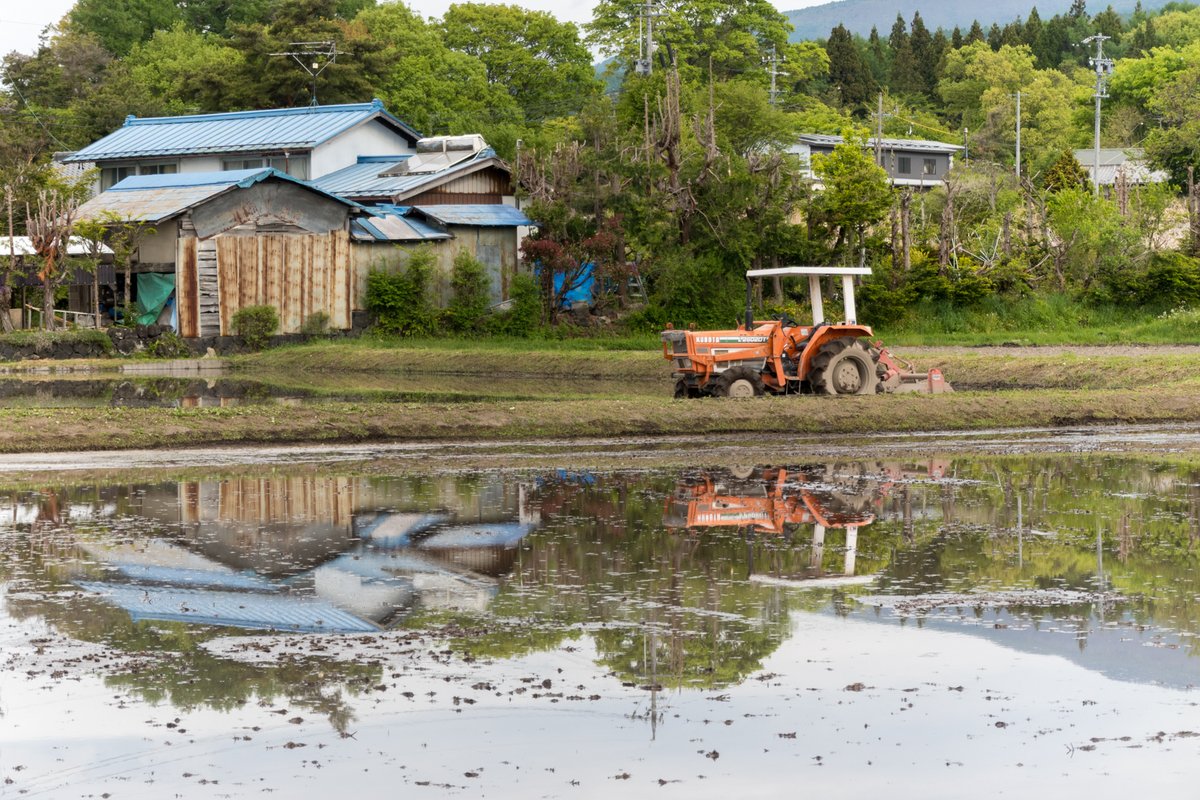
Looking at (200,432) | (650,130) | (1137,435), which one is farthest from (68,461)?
(650,130)

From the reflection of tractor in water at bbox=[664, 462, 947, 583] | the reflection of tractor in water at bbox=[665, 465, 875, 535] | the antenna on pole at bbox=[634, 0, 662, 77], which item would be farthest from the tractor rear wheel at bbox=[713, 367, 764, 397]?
the antenna on pole at bbox=[634, 0, 662, 77]

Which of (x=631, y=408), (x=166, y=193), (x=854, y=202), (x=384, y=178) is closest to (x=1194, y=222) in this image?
(x=854, y=202)

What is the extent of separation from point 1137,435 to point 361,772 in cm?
1677

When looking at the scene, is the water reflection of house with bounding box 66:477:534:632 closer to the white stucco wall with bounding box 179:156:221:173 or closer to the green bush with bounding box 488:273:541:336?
the green bush with bounding box 488:273:541:336

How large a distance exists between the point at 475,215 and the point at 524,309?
14.5 feet

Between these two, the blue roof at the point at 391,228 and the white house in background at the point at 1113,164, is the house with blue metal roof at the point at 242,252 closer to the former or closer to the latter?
the blue roof at the point at 391,228

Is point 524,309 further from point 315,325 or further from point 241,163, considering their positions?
point 241,163

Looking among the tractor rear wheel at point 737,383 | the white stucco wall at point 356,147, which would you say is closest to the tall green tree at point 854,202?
the white stucco wall at point 356,147

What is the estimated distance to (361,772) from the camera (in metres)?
7.20

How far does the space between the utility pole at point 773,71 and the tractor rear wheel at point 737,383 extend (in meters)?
55.2

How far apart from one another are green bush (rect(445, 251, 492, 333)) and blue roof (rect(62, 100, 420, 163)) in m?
9.27

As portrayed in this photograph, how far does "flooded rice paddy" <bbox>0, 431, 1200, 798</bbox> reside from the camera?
7281 mm

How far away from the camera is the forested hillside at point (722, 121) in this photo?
1606 inches

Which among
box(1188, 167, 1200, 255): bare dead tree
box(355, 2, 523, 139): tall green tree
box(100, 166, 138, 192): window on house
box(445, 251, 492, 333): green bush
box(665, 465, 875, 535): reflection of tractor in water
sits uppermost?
box(355, 2, 523, 139): tall green tree
